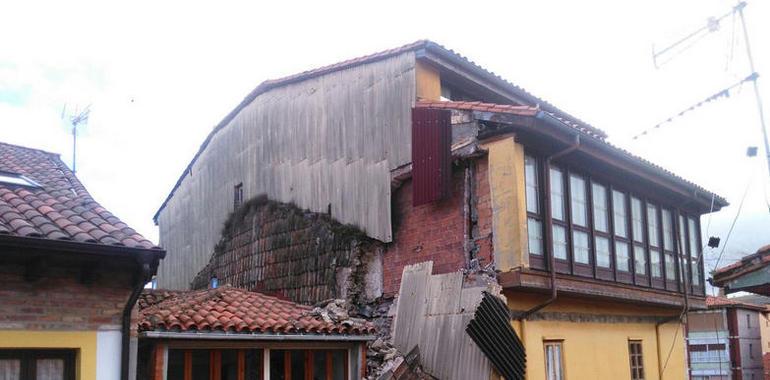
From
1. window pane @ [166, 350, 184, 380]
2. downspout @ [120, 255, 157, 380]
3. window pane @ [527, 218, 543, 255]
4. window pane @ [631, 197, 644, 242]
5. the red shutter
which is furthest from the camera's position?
window pane @ [631, 197, 644, 242]

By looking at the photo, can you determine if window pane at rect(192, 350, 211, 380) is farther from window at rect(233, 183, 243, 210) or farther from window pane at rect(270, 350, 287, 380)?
window at rect(233, 183, 243, 210)

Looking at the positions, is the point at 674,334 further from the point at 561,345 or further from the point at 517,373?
the point at 517,373

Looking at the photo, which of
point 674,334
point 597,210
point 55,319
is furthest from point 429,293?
point 674,334

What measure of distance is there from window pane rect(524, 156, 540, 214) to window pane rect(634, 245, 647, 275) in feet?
13.7

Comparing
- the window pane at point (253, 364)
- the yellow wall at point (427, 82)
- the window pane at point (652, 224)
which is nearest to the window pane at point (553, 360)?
the window pane at point (652, 224)

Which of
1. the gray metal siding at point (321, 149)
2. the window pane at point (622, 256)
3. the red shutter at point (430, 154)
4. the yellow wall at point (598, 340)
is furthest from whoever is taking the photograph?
the window pane at point (622, 256)

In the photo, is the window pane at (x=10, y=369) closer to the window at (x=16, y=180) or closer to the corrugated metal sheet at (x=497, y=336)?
the window at (x=16, y=180)

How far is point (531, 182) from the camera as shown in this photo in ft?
44.5

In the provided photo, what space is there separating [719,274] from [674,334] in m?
10.8

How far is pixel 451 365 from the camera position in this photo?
13.1 m

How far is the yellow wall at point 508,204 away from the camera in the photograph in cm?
1282

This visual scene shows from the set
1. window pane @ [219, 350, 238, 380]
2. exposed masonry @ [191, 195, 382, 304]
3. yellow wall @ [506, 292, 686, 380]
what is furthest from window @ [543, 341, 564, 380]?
window pane @ [219, 350, 238, 380]

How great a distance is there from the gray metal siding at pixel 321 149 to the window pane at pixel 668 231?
24.1 ft

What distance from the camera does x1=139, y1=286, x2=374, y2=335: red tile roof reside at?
10.4 metres
